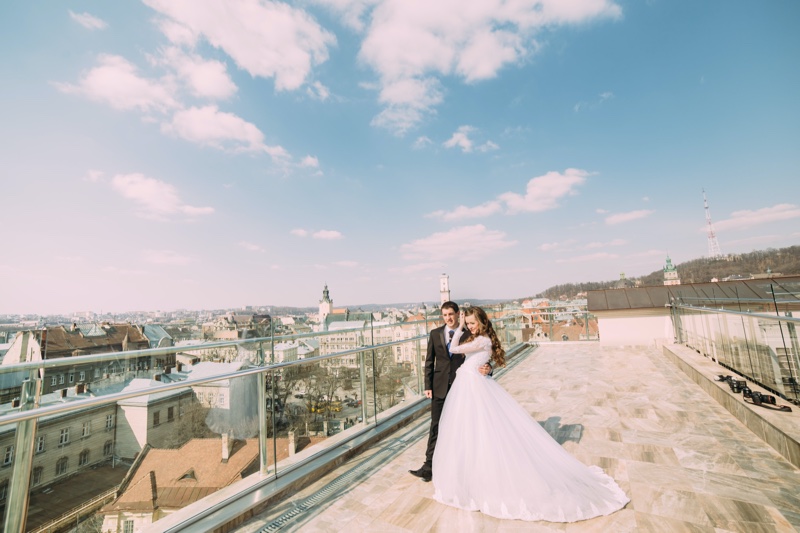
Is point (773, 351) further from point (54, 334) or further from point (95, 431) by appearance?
point (54, 334)

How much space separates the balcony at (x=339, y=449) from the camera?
6.91ft

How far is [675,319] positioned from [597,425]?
8.49m

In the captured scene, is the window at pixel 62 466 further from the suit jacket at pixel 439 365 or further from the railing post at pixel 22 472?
the suit jacket at pixel 439 365

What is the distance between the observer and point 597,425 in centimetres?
445

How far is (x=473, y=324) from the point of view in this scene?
321cm

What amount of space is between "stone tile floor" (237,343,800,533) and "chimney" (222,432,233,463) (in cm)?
50

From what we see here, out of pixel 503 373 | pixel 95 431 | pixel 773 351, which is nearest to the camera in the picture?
pixel 95 431

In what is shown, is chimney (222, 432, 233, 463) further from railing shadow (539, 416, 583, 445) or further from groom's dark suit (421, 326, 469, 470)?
railing shadow (539, 416, 583, 445)

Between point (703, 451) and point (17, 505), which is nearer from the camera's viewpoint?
point (17, 505)

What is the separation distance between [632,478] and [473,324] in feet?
6.23

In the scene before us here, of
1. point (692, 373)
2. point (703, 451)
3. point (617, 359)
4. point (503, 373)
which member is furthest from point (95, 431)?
point (617, 359)

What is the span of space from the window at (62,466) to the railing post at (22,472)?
5.4 inches

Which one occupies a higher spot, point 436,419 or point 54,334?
point 54,334

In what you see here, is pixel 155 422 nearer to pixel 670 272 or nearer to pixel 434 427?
pixel 434 427
